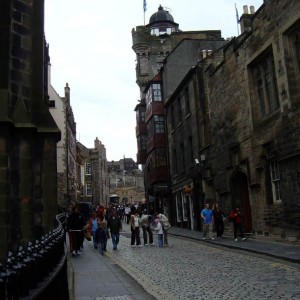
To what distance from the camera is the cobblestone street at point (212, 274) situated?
815 centimetres

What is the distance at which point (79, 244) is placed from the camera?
16234 mm

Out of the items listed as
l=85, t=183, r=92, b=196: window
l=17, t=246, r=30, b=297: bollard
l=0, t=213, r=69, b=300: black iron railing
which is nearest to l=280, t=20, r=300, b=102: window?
l=0, t=213, r=69, b=300: black iron railing

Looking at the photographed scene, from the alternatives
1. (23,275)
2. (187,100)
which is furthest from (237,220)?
(23,275)

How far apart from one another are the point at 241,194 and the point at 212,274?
1104 centimetres

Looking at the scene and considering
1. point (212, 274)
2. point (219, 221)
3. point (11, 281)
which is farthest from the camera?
point (219, 221)

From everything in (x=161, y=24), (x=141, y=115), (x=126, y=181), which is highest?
(x=161, y=24)

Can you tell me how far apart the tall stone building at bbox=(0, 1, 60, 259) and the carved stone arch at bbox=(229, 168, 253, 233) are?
1086cm

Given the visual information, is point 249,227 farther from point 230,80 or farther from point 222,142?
point 230,80

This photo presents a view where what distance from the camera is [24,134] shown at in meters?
11.2

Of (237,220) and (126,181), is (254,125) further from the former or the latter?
(126,181)

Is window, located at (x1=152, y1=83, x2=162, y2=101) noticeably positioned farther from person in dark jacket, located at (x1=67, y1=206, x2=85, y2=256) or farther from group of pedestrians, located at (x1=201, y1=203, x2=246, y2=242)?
person in dark jacket, located at (x1=67, y1=206, x2=85, y2=256)

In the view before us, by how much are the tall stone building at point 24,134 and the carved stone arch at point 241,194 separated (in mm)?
10860

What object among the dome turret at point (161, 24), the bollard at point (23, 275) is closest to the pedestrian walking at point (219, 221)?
the bollard at point (23, 275)

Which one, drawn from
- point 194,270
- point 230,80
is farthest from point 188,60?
point 194,270
